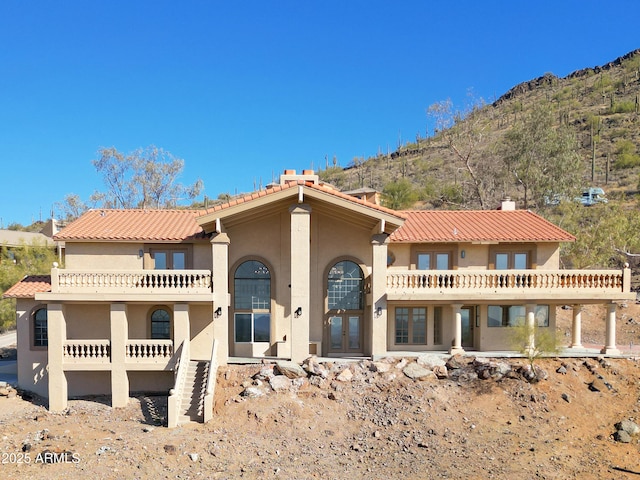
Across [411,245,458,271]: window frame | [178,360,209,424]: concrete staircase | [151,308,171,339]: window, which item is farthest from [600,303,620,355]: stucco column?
[151,308,171,339]: window

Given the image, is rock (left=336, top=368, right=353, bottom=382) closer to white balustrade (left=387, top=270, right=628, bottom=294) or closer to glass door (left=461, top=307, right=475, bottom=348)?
white balustrade (left=387, top=270, right=628, bottom=294)

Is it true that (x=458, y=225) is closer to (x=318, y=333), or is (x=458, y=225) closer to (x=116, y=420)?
(x=318, y=333)

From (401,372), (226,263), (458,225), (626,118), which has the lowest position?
(401,372)

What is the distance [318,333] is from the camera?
67.6 feet

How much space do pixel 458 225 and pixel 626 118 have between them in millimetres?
72197

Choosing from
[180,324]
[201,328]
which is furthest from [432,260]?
[180,324]

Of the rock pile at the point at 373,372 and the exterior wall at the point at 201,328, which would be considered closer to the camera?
the rock pile at the point at 373,372

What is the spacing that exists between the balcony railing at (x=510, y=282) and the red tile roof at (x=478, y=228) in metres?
1.87

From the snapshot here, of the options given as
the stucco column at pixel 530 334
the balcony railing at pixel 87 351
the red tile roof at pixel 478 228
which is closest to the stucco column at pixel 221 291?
the balcony railing at pixel 87 351

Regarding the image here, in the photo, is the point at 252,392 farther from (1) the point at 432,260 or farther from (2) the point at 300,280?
(1) the point at 432,260

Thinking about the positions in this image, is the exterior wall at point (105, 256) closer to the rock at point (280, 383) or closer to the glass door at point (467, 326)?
the rock at point (280, 383)

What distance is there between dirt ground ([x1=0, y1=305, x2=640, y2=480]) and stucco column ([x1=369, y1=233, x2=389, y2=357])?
113 centimetres

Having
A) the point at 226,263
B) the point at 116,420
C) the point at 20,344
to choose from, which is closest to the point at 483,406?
the point at 226,263

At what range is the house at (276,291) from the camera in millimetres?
18281
